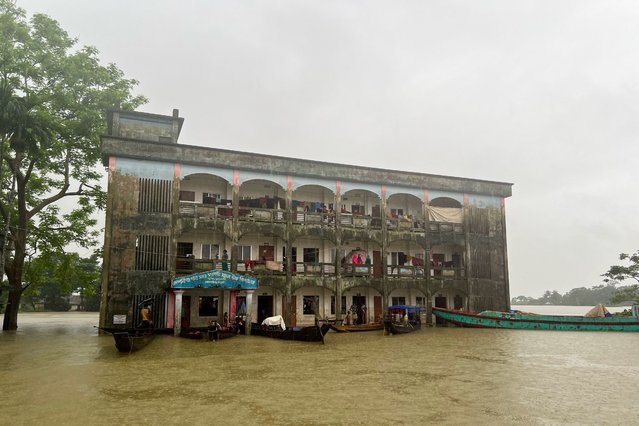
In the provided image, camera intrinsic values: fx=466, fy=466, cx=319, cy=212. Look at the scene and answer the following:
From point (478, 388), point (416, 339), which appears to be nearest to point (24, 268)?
point (416, 339)

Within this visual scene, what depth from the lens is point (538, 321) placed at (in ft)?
90.7

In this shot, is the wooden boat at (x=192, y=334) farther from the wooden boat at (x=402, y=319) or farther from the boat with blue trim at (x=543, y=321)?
the boat with blue trim at (x=543, y=321)

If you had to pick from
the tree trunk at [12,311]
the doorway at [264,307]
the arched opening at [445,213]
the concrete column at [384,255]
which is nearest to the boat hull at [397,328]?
the concrete column at [384,255]

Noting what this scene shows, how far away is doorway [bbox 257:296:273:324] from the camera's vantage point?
2758cm

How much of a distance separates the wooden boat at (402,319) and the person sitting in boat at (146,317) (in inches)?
464

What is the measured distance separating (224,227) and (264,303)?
5.35 m

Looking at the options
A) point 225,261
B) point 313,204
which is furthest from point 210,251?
point 313,204

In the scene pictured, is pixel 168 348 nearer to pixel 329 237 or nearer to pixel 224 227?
pixel 224 227

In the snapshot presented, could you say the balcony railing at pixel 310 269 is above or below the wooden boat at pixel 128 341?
above

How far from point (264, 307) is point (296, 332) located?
23.9 ft

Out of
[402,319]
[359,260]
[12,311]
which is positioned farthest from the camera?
[359,260]

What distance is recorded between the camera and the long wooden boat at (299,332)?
20047 mm

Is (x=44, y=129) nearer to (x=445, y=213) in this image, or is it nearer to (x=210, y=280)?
(x=210, y=280)

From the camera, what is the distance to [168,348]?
18.4 metres
